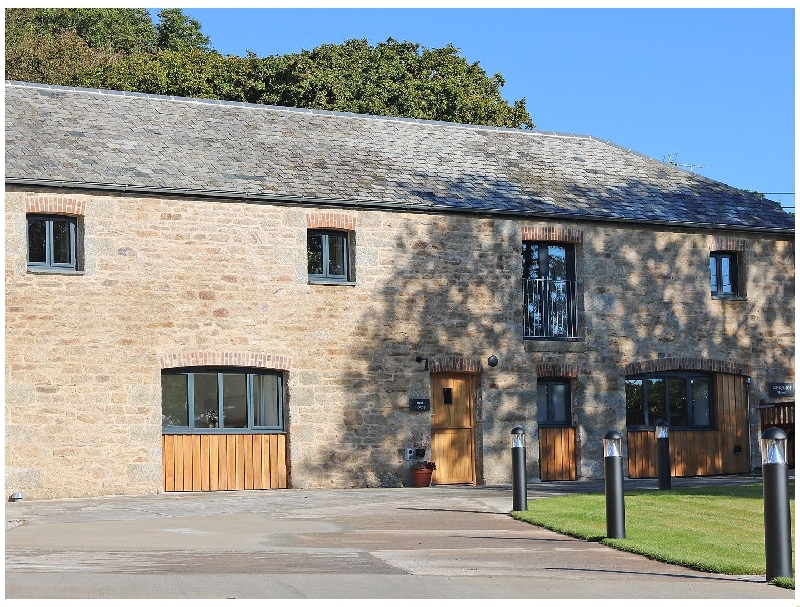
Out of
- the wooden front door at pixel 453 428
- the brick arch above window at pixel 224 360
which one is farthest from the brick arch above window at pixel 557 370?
the brick arch above window at pixel 224 360

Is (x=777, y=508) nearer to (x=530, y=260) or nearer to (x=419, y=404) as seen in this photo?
(x=419, y=404)

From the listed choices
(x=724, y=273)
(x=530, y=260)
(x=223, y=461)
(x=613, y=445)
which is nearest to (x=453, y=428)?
(x=530, y=260)

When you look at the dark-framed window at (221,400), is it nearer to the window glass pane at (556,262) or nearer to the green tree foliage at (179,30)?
the window glass pane at (556,262)

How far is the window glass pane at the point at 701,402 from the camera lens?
24297 millimetres

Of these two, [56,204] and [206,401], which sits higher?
[56,204]

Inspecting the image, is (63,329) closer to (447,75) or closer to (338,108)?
(338,108)

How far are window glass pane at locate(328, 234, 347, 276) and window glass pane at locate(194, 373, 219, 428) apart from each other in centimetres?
283

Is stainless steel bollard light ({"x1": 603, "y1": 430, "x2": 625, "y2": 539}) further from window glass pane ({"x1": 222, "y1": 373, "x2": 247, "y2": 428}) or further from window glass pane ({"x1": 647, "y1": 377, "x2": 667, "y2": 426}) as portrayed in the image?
window glass pane ({"x1": 647, "y1": 377, "x2": 667, "y2": 426})

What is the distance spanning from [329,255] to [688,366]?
7.66 metres

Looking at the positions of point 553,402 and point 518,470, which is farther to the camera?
point 553,402

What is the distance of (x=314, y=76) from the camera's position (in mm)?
33312

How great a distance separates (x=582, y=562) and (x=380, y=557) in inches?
66.8
